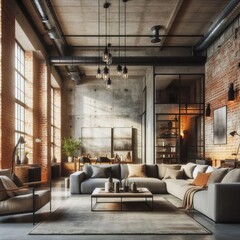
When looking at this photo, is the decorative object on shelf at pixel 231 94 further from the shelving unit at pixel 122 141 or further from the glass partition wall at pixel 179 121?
the shelving unit at pixel 122 141

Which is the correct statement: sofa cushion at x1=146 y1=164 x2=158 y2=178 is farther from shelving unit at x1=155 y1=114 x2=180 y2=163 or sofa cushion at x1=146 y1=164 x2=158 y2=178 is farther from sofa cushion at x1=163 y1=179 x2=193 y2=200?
shelving unit at x1=155 y1=114 x2=180 y2=163

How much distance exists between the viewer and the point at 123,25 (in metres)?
11.9

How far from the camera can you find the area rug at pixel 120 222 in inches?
210

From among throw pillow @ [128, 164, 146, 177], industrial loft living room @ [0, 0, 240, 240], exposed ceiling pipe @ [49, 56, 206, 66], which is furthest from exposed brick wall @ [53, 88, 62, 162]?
throw pillow @ [128, 164, 146, 177]

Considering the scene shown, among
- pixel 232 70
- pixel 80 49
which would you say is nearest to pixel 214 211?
pixel 232 70

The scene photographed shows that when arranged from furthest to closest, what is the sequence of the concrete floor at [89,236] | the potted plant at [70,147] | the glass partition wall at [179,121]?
the potted plant at [70,147] → the glass partition wall at [179,121] → the concrete floor at [89,236]

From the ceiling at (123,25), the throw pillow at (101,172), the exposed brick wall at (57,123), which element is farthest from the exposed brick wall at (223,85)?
the exposed brick wall at (57,123)

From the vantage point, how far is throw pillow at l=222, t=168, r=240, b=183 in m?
6.51

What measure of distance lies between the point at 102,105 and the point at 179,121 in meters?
5.80

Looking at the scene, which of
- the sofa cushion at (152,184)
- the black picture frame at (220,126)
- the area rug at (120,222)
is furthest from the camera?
the black picture frame at (220,126)

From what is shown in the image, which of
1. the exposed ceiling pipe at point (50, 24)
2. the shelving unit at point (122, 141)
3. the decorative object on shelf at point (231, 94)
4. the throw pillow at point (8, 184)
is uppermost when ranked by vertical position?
the exposed ceiling pipe at point (50, 24)

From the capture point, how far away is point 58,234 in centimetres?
517

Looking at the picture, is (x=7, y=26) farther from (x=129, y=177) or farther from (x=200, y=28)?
(x=200, y=28)

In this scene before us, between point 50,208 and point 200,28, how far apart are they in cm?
811
